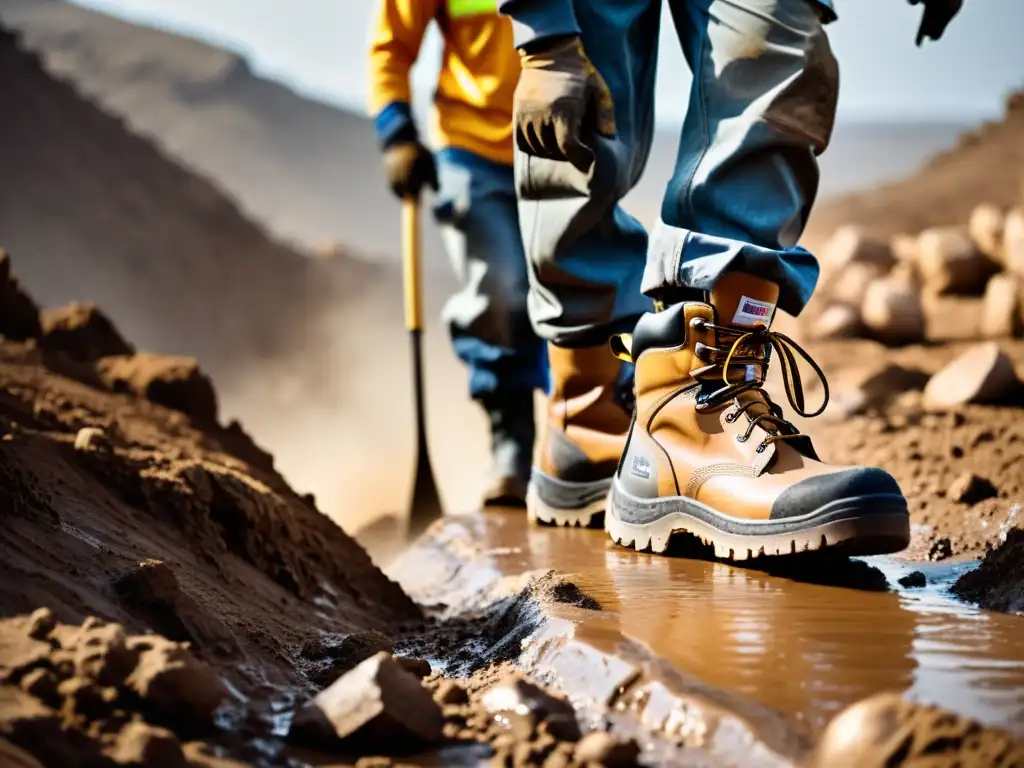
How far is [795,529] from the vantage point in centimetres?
142

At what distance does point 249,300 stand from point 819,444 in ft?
25.9

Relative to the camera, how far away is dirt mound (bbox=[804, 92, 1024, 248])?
764cm

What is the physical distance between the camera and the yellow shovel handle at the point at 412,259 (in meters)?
3.29

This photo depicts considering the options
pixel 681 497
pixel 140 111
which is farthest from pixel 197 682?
pixel 140 111

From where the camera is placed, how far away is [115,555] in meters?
1.24

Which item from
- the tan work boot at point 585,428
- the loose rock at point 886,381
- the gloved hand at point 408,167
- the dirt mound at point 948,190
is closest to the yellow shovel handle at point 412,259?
the gloved hand at point 408,167

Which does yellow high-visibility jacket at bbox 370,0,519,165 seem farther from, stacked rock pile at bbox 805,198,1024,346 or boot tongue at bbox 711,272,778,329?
stacked rock pile at bbox 805,198,1024,346

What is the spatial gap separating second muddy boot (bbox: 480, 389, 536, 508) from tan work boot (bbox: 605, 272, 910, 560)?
970 mm

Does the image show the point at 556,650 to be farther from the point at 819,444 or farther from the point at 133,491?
the point at 819,444

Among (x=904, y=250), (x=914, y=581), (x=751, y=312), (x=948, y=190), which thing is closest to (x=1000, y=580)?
(x=914, y=581)

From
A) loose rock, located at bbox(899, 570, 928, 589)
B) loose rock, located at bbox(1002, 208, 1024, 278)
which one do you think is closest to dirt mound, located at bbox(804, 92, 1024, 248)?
loose rock, located at bbox(1002, 208, 1024, 278)

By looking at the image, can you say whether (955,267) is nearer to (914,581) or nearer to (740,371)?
(740,371)

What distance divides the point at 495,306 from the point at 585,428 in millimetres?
703

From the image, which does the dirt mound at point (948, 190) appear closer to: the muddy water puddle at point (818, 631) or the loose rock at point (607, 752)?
the muddy water puddle at point (818, 631)
